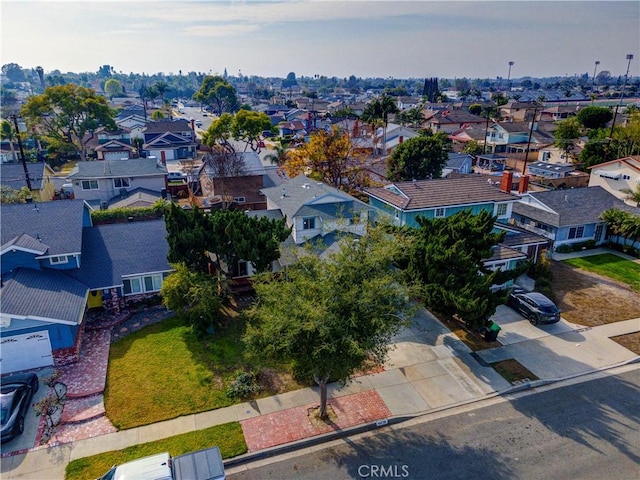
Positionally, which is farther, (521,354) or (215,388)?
(521,354)

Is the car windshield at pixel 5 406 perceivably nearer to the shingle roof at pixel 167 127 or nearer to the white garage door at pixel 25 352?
the white garage door at pixel 25 352

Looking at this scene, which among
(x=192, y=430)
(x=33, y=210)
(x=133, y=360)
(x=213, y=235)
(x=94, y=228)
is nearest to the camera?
(x=192, y=430)

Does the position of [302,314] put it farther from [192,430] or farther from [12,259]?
[12,259]

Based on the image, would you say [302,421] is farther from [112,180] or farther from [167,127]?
[167,127]

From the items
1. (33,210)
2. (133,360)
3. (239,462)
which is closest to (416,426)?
(239,462)

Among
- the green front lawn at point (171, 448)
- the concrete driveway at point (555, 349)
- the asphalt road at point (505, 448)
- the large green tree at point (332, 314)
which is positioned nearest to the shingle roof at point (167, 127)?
the concrete driveway at point (555, 349)

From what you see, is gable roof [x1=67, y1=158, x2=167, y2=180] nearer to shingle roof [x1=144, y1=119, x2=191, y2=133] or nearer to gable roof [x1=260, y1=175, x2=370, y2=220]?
gable roof [x1=260, y1=175, x2=370, y2=220]
